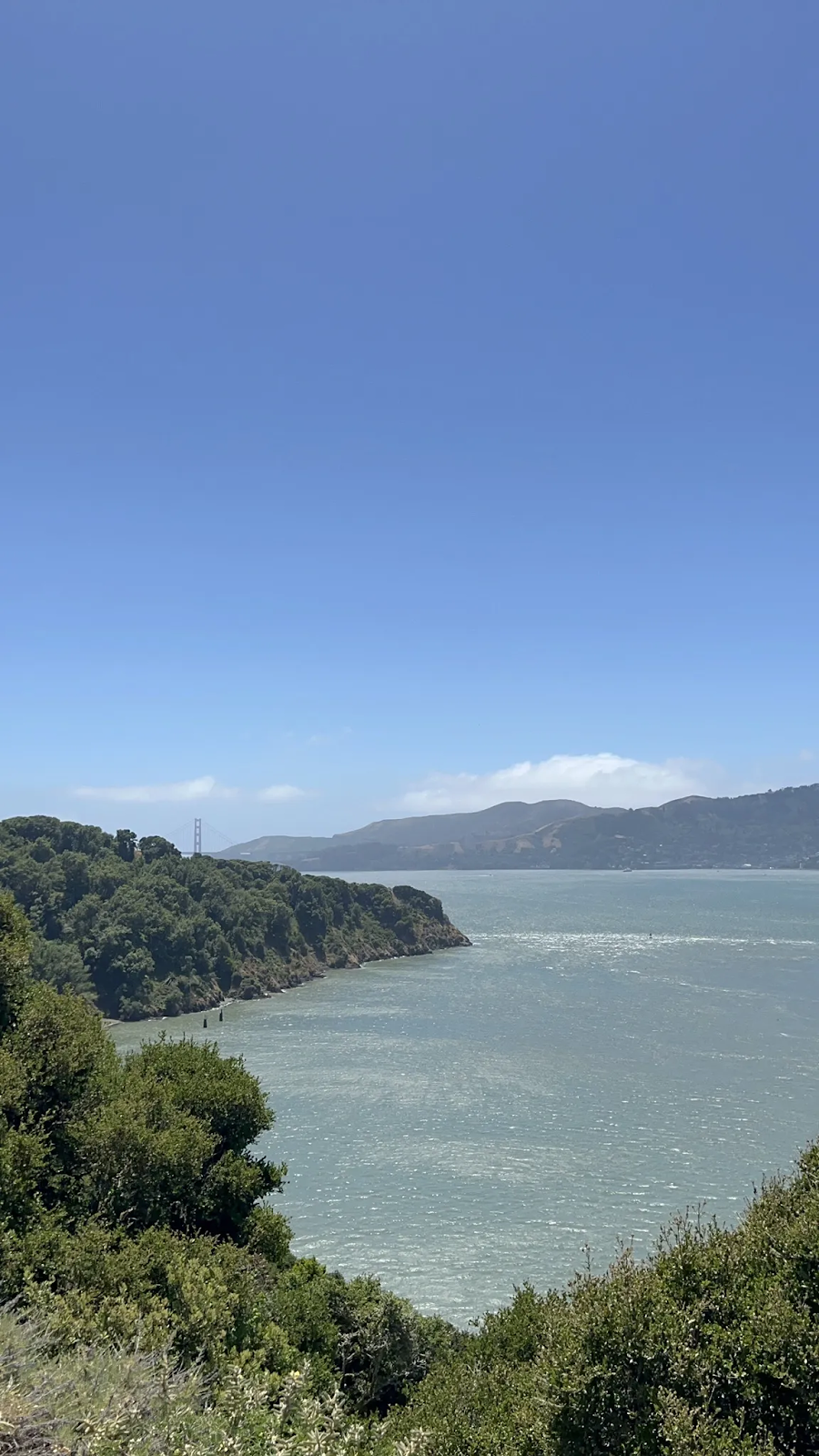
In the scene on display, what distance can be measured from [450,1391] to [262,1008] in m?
73.2

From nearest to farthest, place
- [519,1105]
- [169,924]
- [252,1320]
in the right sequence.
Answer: [252,1320] → [519,1105] → [169,924]

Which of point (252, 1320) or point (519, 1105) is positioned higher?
point (252, 1320)

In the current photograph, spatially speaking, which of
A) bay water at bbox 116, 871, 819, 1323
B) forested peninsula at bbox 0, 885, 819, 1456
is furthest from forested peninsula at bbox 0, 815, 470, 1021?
forested peninsula at bbox 0, 885, 819, 1456

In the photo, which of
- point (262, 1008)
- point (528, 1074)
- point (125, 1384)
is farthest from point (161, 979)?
point (125, 1384)

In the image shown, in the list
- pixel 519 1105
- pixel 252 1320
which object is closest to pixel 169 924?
pixel 519 1105

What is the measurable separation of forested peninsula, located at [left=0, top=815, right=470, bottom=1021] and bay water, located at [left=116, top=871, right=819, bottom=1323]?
531 centimetres

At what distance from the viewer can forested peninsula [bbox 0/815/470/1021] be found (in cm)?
8281

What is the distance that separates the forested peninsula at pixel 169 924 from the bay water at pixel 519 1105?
5306 mm

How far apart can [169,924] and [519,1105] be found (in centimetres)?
5261

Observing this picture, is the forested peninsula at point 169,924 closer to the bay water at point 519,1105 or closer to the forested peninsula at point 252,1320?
the bay water at point 519,1105

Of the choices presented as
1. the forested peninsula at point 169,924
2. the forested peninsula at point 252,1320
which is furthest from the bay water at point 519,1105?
the forested peninsula at point 169,924

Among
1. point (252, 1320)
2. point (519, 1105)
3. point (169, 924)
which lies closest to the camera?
point (252, 1320)

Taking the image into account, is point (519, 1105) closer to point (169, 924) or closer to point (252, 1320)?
point (252, 1320)

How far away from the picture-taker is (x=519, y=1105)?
155 feet
